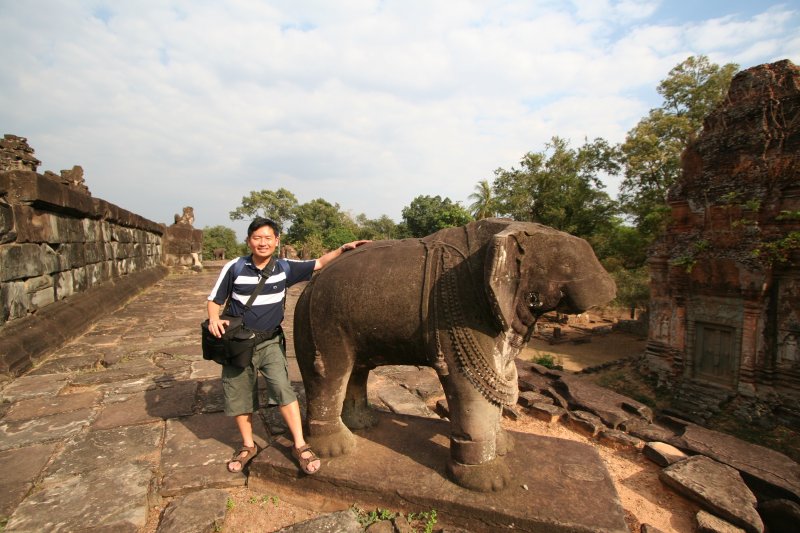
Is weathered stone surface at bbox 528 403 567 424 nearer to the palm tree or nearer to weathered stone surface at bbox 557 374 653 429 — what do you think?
weathered stone surface at bbox 557 374 653 429

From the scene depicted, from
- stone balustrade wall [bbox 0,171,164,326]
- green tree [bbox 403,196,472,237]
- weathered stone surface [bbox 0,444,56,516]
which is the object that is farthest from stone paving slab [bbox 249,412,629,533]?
green tree [bbox 403,196,472,237]

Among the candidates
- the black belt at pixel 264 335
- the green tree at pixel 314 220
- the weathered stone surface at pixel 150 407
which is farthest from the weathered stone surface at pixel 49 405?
the green tree at pixel 314 220

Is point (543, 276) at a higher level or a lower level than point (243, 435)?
higher

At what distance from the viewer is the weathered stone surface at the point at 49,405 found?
11.4 ft

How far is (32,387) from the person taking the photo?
4082 mm

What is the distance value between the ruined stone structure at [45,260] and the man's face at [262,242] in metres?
3.77

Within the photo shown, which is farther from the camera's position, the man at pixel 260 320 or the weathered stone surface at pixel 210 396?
the weathered stone surface at pixel 210 396

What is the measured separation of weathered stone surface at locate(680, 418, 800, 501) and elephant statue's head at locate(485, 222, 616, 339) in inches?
88.3

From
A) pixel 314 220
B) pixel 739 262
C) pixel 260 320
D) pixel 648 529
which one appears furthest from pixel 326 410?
pixel 314 220

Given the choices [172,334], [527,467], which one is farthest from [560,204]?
[527,467]

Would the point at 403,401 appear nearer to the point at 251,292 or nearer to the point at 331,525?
the point at 331,525

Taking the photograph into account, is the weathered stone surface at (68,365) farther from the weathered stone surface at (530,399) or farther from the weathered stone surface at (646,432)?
the weathered stone surface at (646,432)

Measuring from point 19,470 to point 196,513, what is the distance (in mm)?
1384

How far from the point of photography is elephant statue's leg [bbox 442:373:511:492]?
2.18 m
